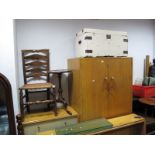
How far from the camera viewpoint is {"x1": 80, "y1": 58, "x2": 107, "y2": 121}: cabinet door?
92.3 inches

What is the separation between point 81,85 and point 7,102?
1031 millimetres

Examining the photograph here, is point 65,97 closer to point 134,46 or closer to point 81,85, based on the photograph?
point 81,85

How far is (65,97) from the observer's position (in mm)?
2924

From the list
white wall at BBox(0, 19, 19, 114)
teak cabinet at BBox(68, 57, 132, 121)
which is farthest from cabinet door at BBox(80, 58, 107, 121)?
white wall at BBox(0, 19, 19, 114)

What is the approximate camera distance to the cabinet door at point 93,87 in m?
2.34

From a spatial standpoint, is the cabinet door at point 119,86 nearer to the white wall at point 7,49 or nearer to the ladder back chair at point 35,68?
the ladder back chair at point 35,68

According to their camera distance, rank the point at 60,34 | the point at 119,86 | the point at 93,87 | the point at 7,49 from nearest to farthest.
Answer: the point at 7,49 → the point at 93,87 → the point at 119,86 → the point at 60,34

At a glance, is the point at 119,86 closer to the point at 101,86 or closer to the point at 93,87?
the point at 101,86

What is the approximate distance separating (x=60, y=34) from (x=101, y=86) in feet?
3.91

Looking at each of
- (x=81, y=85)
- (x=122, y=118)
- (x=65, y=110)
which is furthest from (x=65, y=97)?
Answer: (x=122, y=118)

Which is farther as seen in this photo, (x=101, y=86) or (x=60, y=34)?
(x=60, y=34)

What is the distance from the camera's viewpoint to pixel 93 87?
240cm

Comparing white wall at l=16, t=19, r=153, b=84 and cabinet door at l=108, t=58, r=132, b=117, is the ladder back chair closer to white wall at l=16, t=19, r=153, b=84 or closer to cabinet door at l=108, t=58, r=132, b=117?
white wall at l=16, t=19, r=153, b=84

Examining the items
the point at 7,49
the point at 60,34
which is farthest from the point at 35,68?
the point at 60,34
